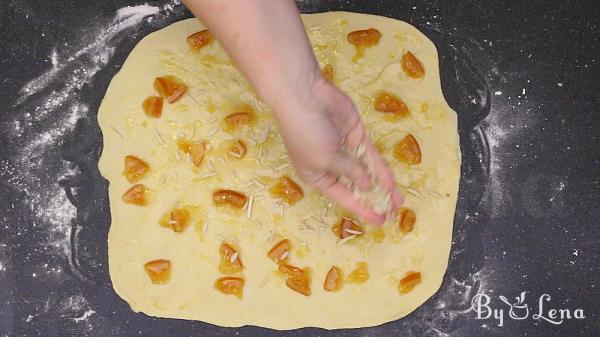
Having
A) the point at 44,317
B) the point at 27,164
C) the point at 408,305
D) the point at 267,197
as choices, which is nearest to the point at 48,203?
the point at 27,164

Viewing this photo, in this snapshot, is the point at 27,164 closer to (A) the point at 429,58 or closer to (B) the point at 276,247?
(B) the point at 276,247

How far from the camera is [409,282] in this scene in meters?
1.06

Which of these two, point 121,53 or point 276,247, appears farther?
point 121,53

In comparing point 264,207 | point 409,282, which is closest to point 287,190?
point 264,207

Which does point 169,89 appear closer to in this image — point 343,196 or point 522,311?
point 343,196

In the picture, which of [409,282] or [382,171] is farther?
[409,282]

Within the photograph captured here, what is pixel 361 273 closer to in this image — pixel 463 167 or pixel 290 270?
pixel 290 270

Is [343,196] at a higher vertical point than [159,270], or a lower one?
higher

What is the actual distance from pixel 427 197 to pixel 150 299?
19.7 inches

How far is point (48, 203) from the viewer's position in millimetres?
1144

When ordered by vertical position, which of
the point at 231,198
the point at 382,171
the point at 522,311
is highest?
the point at 382,171

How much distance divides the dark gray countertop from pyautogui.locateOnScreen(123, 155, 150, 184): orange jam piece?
7 centimetres

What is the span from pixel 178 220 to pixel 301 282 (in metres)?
0.23

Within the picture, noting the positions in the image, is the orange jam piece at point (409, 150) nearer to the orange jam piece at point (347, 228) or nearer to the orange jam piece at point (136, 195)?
the orange jam piece at point (347, 228)
